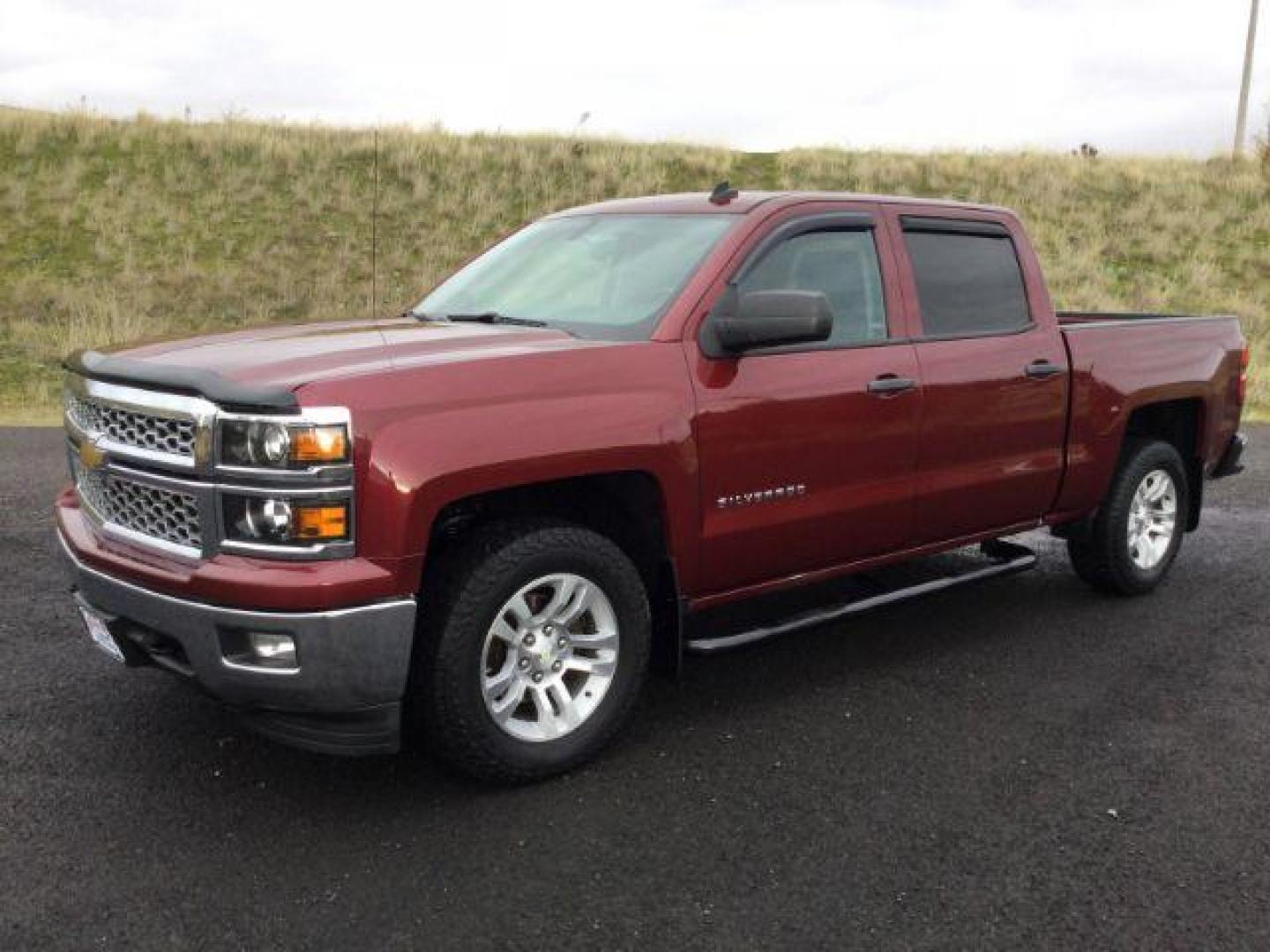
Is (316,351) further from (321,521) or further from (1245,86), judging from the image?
(1245,86)

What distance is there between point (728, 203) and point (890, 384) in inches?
37.0

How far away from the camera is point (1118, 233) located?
83.0 ft

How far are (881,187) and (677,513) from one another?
2381 cm

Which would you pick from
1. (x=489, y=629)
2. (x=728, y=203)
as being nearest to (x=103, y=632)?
(x=489, y=629)

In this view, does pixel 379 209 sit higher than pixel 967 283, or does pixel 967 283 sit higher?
pixel 379 209

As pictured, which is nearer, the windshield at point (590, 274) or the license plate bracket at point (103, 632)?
the license plate bracket at point (103, 632)

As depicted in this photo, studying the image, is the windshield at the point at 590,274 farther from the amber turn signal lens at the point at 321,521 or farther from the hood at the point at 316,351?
the amber turn signal lens at the point at 321,521

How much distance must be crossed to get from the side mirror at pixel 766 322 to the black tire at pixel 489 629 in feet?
2.60

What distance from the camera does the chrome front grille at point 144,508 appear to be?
11.0 ft

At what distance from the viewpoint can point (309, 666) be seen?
3.22 meters

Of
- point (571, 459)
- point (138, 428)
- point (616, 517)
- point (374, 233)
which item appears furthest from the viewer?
point (374, 233)

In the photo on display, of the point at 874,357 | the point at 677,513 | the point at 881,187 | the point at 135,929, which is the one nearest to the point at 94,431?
the point at 135,929

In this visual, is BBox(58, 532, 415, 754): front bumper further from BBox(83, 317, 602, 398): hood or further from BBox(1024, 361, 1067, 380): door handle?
BBox(1024, 361, 1067, 380): door handle

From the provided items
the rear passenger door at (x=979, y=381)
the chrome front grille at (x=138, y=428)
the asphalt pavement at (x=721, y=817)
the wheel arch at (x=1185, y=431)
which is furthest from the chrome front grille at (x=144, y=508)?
the wheel arch at (x=1185, y=431)
